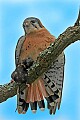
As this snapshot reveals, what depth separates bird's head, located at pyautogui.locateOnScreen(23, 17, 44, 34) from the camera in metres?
4.35

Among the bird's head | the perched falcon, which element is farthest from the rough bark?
the bird's head

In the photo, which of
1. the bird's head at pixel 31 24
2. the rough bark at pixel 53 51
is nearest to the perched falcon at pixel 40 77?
the bird's head at pixel 31 24

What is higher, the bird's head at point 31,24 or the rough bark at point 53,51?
the bird's head at point 31,24

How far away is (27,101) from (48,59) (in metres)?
0.88

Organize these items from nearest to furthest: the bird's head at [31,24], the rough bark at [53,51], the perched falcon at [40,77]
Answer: the rough bark at [53,51], the perched falcon at [40,77], the bird's head at [31,24]

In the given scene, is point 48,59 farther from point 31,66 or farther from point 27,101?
point 27,101

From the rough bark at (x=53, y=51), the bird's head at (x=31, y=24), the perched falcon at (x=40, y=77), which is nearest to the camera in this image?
the rough bark at (x=53, y=51)

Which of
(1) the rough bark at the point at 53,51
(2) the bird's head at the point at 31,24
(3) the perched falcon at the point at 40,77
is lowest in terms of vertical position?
(1) the rough bark at the point at 53,51

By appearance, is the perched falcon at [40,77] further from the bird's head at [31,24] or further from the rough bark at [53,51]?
the rough bark at [53,51]

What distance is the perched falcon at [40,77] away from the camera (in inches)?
149

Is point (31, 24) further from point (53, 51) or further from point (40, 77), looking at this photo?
point (53, 51)

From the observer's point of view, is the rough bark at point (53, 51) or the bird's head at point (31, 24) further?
the bird's head at point (31, 24)

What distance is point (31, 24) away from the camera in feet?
14.4

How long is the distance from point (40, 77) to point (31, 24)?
0.71m
